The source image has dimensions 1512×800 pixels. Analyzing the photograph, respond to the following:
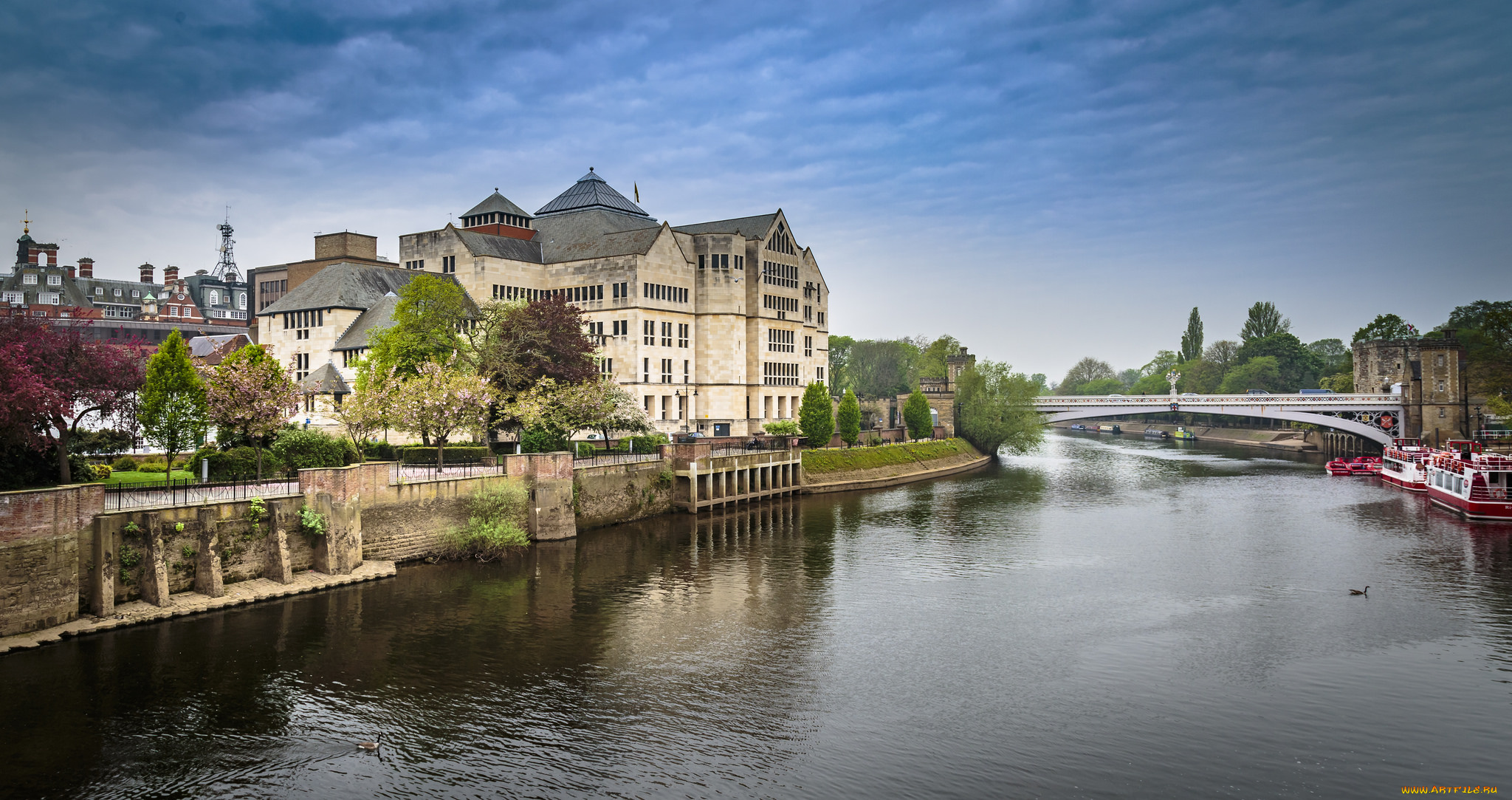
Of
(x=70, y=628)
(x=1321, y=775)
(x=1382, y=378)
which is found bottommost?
(x=1321, y=775)

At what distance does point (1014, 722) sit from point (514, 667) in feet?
52.5

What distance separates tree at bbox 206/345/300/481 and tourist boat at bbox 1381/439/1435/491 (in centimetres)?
8567

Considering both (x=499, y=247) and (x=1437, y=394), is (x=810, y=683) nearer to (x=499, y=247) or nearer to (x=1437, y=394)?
(x=499, y=247)

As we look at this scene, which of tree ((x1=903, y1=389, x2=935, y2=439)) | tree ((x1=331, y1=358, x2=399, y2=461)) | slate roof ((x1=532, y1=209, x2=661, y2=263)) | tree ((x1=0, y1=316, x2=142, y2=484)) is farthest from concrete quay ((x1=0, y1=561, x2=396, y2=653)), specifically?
tree ((x1=903, y1=389, x2=935, y2=439))

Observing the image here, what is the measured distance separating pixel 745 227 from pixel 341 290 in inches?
1530

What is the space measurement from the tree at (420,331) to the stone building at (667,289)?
64.6ft

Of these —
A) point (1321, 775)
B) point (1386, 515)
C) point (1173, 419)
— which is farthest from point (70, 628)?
point (1173, 419)

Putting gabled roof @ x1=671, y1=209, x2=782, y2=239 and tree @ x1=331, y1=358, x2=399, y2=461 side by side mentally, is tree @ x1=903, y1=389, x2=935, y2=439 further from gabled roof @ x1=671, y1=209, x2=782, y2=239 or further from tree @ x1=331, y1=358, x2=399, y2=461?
tree @ x1=331, y1=358, x2=399, y2=461

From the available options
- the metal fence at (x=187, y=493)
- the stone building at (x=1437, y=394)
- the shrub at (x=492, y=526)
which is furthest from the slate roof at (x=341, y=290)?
the stone building at (x=1437, y=394)

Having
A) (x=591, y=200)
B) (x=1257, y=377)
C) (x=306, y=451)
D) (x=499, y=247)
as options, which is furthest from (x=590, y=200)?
(x=1257, y=377)

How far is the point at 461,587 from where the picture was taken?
140ft

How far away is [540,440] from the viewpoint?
6212cm

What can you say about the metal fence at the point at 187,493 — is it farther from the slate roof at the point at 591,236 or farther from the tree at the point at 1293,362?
the tree at the point at 1293,362

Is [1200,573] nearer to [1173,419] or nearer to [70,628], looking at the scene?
[70,628]
